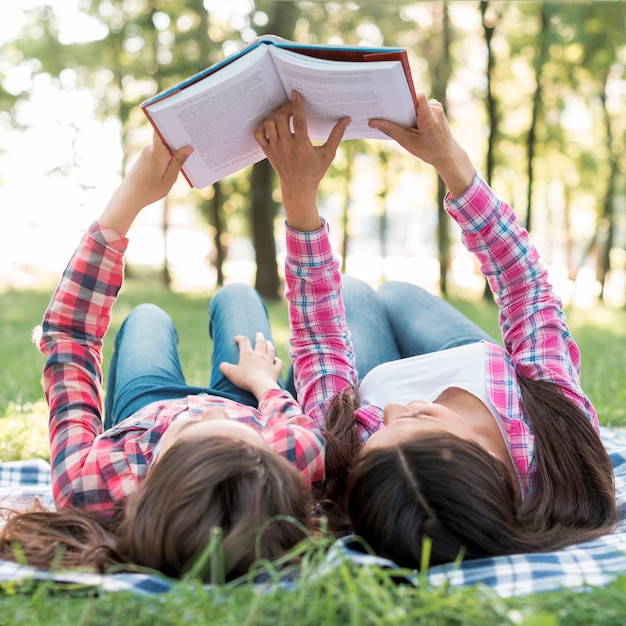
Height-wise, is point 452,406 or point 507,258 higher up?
point 507,258

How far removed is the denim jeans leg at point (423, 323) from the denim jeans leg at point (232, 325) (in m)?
0.63

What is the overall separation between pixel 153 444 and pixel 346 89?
4.06 ft

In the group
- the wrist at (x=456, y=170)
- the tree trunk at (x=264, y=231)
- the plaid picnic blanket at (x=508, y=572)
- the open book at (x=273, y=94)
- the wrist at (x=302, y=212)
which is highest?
the tree trunk at (x=264, y=231)

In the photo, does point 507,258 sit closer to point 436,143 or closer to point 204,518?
point 436,143

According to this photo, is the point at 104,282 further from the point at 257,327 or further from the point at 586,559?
the point at 586,559

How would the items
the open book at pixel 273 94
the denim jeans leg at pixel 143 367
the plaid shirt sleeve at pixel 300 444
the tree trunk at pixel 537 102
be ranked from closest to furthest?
the plaid shirt sleeve at pixel 300 444, the open book at pixel 273 94, the denim jeans leg at pixel 143 367, the tree trunk at pixel 537 102

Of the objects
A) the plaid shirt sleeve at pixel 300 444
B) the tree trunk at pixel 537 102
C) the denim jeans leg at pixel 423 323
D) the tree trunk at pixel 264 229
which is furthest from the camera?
the tree trunk at pixel 537 102

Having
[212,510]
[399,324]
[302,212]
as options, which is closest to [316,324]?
[302,212]

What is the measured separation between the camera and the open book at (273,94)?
84.5 inches

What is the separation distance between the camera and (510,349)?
266cm

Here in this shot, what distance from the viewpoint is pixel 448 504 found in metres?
1.74

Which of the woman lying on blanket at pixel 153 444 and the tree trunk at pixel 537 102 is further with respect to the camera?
the tree trunk at pixel 537 102

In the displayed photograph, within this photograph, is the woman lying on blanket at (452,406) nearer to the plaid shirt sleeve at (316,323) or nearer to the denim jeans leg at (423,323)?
the plaid shirt sleeve at (316,323)

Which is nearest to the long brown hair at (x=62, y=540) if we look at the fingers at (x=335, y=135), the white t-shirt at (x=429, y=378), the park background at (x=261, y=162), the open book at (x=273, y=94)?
the white t-shirt at (x=429, y=378)
